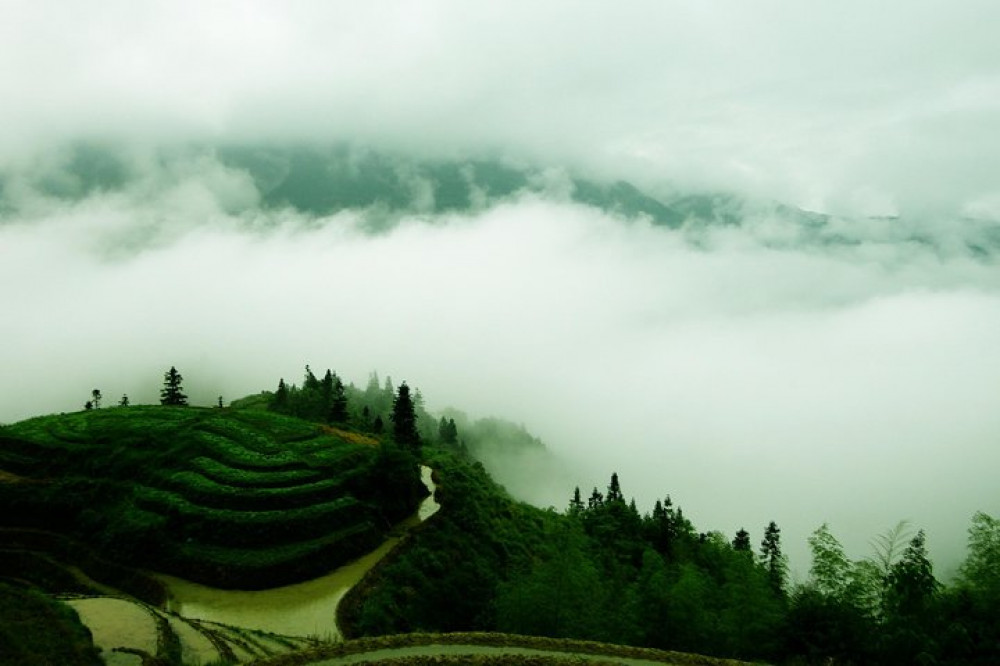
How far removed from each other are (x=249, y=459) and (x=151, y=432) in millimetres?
11849

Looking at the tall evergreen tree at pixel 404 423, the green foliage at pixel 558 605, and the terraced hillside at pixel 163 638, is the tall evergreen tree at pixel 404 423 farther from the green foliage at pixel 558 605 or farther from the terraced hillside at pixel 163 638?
the green foliage at pixel 558 605

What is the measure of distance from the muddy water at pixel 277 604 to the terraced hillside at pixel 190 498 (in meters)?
0.92

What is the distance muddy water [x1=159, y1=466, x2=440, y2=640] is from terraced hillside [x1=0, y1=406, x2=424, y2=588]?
0.92 meters

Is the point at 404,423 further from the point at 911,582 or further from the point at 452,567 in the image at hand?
the point at 911,582

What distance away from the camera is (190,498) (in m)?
52.8

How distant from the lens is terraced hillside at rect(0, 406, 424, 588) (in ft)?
158

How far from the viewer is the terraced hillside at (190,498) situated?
158 ft

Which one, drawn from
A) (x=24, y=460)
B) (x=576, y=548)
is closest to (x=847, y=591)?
(x=576, y=548)

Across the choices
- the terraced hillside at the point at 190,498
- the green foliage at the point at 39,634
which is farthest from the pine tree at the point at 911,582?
the green foliage at the point at 39,634

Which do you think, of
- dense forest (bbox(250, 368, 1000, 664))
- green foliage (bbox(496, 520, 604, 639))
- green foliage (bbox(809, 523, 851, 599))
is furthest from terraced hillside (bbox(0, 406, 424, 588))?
green foliage (bbox(809, 523, 851, 599))

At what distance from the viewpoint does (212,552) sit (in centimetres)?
4788

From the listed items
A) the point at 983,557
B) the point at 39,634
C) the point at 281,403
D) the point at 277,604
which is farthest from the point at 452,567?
the point at 281,403

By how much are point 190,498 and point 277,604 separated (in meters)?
14.6

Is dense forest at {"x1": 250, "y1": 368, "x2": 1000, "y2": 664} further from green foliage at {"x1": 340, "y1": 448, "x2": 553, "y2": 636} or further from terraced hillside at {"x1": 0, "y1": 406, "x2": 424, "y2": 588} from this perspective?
terraced hillside at {"x1": 0, "y1": 406, "x2": 424, "y2": 588}
